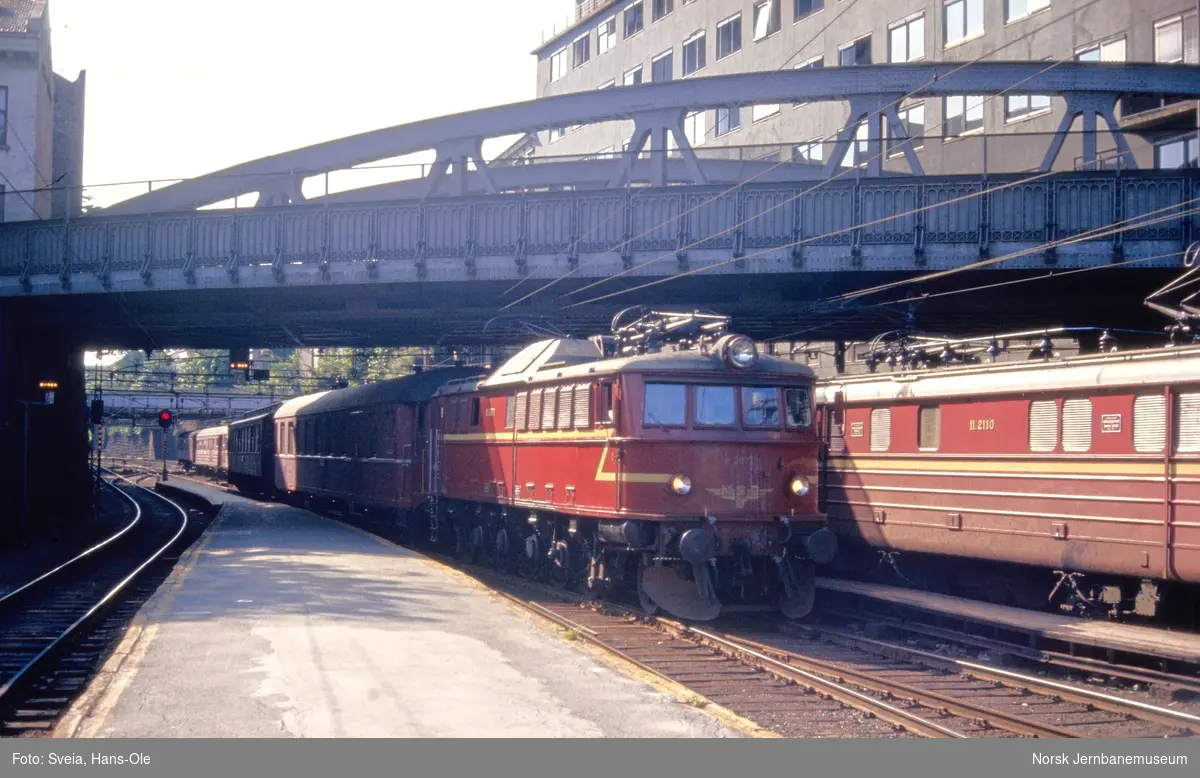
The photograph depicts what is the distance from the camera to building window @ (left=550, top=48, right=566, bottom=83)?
62.6m

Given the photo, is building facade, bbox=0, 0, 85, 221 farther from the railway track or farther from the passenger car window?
the passenger car window

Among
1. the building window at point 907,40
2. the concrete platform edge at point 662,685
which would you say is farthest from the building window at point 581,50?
the concrete platform edge at point 662,685

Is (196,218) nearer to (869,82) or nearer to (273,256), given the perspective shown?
(273,256)

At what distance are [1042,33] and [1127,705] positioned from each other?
2628 cm

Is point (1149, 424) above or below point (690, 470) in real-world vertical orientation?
above

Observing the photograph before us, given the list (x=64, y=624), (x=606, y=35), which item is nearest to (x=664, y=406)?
(x=64, y=624)

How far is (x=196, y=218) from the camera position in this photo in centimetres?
2766

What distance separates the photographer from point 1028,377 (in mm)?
14922

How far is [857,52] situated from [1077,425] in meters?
28.8

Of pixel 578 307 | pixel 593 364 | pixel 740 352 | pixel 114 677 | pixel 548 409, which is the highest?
pixel 578 307

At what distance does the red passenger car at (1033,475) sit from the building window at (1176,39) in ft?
50.0

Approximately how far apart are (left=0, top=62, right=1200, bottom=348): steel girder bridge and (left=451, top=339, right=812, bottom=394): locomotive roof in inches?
206

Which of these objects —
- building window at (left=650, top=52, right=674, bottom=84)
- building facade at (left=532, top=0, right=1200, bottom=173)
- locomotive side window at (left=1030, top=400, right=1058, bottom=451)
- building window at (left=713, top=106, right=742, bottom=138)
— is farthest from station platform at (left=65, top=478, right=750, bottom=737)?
building window at (left=650, top=52, right=674, bottom=84)

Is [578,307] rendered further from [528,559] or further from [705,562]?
[705,562]
